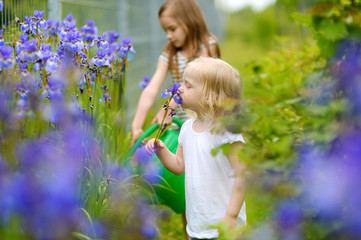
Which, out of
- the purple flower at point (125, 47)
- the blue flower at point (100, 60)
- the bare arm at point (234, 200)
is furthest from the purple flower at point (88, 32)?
the bare arm at point (234, 200)

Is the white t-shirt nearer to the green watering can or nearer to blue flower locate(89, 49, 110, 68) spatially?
the green watering can

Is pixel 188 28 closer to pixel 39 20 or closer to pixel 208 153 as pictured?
pixel 39 20

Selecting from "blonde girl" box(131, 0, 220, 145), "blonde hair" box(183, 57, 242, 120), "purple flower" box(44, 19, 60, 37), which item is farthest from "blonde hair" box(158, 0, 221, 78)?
"blonde hair" box(183, 57, 242, 120)

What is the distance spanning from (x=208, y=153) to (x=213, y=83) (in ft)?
1.01

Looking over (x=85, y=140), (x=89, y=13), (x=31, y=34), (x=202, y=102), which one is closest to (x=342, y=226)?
(x=202, y=102)

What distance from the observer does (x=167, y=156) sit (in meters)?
1.96

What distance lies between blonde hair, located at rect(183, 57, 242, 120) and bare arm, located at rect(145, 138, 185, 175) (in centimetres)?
21

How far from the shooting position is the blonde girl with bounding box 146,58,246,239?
69.6 inches

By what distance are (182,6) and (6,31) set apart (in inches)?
54.7

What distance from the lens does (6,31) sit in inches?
81.6

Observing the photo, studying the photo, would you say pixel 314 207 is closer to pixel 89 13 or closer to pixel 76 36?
pixel 76 36

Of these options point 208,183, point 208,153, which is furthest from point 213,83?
point 208,183

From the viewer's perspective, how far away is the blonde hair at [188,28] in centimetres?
304

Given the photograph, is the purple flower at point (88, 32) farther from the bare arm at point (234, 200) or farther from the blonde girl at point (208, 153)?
the bare arm at point (234, 200)
